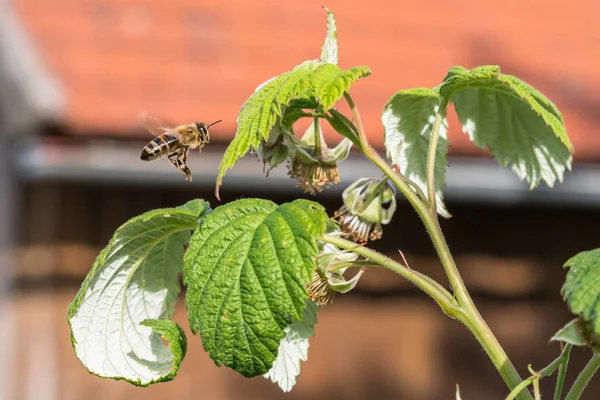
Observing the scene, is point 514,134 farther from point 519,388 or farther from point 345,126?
point 519,388

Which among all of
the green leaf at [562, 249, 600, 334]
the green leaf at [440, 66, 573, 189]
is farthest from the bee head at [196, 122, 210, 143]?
the green leaf at [562, 249, 600, 334]

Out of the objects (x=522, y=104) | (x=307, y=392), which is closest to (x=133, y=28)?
(x=307, y=392)

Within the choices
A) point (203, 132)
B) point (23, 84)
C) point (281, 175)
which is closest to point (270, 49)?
point (281, 175)

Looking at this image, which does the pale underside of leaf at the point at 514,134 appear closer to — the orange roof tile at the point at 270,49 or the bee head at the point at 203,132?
the bee head at the point at 203,132

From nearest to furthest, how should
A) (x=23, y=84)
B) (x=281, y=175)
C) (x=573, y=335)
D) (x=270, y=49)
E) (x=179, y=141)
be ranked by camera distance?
(x=573, y=335) < (x=179, y=141) < (x=23, y=84) < (x=281, y=175) < (x=270, y=49)

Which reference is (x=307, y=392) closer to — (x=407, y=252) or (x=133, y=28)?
(x=407, y=252)

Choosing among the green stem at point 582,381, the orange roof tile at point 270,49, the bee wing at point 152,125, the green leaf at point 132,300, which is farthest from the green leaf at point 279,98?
the orange roof tile at point 270,49

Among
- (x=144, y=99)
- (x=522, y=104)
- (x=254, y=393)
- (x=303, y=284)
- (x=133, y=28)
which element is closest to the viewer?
(x=303, y=284)
